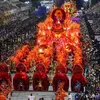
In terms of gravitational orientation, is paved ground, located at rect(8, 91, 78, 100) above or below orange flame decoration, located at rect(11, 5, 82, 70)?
below

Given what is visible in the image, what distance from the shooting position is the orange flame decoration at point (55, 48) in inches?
1598

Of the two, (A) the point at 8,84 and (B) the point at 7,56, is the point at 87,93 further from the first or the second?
(B) the point at 7,56

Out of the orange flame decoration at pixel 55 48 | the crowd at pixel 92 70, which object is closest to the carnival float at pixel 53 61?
the orange flame decoration at pixel 55 48

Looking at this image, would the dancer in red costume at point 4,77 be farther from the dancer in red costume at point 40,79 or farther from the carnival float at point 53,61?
the dancer in red costume at point 40,79

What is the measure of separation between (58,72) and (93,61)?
797 centimetres

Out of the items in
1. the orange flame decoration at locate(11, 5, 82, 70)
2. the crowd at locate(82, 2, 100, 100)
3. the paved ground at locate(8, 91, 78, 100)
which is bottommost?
the paved ground at locate(8, 91, 78, 100)

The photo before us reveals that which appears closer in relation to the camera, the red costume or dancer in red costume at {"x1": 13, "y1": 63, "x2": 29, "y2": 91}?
the red costume

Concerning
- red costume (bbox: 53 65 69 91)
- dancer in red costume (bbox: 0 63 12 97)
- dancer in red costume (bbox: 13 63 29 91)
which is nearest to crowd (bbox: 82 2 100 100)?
red costume (bbox: 53 65 69 91)

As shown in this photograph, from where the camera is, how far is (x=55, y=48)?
45000mm

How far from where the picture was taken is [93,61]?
3984cm

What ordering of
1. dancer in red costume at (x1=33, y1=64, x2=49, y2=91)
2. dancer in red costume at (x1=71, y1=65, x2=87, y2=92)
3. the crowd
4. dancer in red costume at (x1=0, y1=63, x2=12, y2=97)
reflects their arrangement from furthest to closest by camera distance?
dancer in red costume at (x1=33, y1=64, x2=49, y2=91) → dancer in red costume at (x1=0, y1=63, x2=12, y2=97) → dancer in red costume at (x1=71, y1=65, x2=87, y2=92) → the crowd

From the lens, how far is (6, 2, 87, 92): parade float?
32.5 m

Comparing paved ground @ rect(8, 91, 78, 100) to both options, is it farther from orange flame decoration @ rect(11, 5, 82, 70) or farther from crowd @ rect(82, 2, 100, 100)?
orange flame decoration @ rect(11, 5, 82, 70)

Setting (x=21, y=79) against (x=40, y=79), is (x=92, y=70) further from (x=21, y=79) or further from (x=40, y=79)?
(x=21, y=79)
